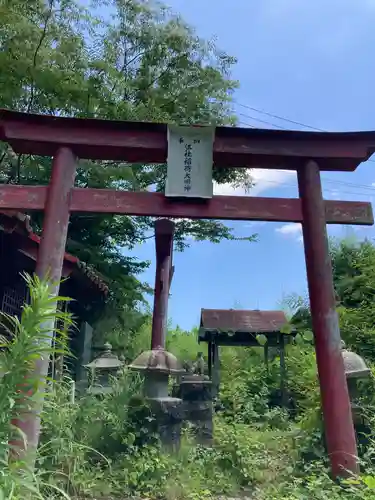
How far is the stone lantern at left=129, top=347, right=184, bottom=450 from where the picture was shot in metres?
5.53

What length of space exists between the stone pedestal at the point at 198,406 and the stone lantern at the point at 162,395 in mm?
863

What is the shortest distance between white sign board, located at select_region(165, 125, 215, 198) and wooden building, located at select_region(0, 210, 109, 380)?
1.89 m

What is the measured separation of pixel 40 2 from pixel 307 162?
24.7ft

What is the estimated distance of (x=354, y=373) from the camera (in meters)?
5.15

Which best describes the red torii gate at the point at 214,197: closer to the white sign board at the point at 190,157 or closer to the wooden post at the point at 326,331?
the wooden post at the point at 326,331

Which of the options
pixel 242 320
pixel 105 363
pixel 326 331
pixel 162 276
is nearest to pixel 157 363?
pixel 105 363

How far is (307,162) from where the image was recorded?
5320mm

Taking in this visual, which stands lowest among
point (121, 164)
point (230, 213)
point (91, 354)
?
point (91, 354)

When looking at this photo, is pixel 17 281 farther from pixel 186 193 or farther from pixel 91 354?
pixel 186 193

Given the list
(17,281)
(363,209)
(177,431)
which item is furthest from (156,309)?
(363,209)

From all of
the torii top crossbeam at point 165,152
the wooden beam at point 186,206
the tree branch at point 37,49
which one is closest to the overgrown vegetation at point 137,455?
the wooden beam at point 186,206

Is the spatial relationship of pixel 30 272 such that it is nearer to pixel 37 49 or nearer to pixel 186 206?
pixel 186 206

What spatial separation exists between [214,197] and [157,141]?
101 cm

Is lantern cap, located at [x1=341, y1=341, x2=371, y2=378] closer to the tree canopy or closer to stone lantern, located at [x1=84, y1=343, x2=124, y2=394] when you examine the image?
stone lantern, located at [x1=84, y1=343, x2=124, y2=394]
